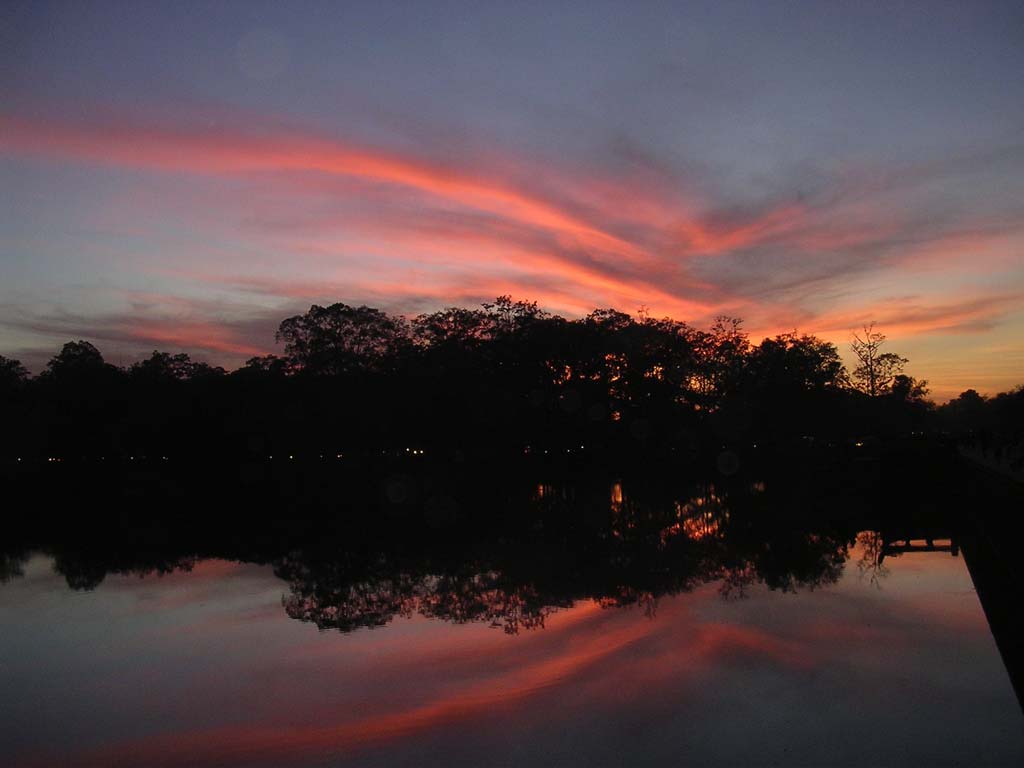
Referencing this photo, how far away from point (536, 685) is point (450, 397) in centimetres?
5500

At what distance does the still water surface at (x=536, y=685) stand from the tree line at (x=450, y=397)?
164ft

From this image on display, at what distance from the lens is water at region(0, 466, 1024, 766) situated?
7012 millimetres

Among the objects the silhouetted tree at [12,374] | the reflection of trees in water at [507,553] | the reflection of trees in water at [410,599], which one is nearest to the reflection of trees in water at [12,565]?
the reflection of trees in water at [507,553]

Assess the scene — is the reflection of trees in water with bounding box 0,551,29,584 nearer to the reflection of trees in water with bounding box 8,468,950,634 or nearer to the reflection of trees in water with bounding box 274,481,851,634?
the reflection of trees in water with bounding box 8,468,950,634

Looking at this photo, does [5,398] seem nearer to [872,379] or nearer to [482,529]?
[482,529]

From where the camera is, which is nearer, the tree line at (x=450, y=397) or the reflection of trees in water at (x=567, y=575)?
the reflection of trees in water at (x=567, y=575)

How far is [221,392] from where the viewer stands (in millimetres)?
68250

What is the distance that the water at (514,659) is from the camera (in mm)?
7012

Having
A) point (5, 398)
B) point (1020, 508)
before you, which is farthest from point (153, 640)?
point (5, 398)

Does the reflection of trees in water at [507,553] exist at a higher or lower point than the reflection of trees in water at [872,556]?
lower

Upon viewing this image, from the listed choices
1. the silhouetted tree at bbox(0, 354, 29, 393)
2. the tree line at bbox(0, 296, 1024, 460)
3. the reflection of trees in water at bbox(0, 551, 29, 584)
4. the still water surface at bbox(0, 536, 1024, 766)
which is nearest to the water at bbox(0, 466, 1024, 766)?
the still water surface at bbox(0, 536, 1024, 766)

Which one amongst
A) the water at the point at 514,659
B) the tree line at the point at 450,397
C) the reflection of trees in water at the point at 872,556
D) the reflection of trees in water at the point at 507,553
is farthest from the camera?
the tree line at the point at 450,397

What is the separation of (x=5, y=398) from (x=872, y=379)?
3563 inches

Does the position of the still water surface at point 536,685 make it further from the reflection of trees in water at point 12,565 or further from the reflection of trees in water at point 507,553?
the reflection of trees in water at point 12,565
